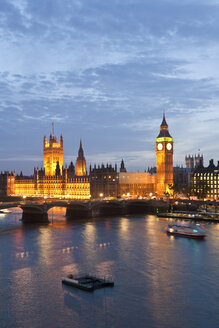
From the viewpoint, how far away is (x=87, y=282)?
44.4 metres

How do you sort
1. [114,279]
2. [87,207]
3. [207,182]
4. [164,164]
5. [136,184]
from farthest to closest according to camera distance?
1. [136,184]
2. [164,164]
3. [207,182]
4. [87,207]
5. [114,279]

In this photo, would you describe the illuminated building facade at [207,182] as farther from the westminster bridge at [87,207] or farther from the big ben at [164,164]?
the westminster bridge at [87,207]

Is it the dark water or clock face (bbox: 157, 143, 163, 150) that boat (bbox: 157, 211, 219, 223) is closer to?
the dark water

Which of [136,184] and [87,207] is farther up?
[136,184]

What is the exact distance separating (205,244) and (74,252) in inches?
944

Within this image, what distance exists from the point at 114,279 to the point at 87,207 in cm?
6566

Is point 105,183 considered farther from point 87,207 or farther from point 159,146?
point 87,207

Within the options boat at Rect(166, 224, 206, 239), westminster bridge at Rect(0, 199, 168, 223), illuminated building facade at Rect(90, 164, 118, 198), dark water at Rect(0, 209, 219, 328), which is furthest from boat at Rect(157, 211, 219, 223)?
illuminated building facade at Rect(90, 164, 118, 198)

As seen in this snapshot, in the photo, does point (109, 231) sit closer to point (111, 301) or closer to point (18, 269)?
point (18, 269)

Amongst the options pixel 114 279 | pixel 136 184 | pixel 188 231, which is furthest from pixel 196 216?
pixel 136 184

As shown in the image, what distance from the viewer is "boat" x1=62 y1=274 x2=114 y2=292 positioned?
4294 cm

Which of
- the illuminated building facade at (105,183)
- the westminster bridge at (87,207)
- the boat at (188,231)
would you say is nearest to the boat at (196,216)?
the westminster bridge at (87,207)

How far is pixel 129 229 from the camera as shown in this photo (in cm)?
8656

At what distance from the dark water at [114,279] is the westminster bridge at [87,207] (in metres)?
19.7
